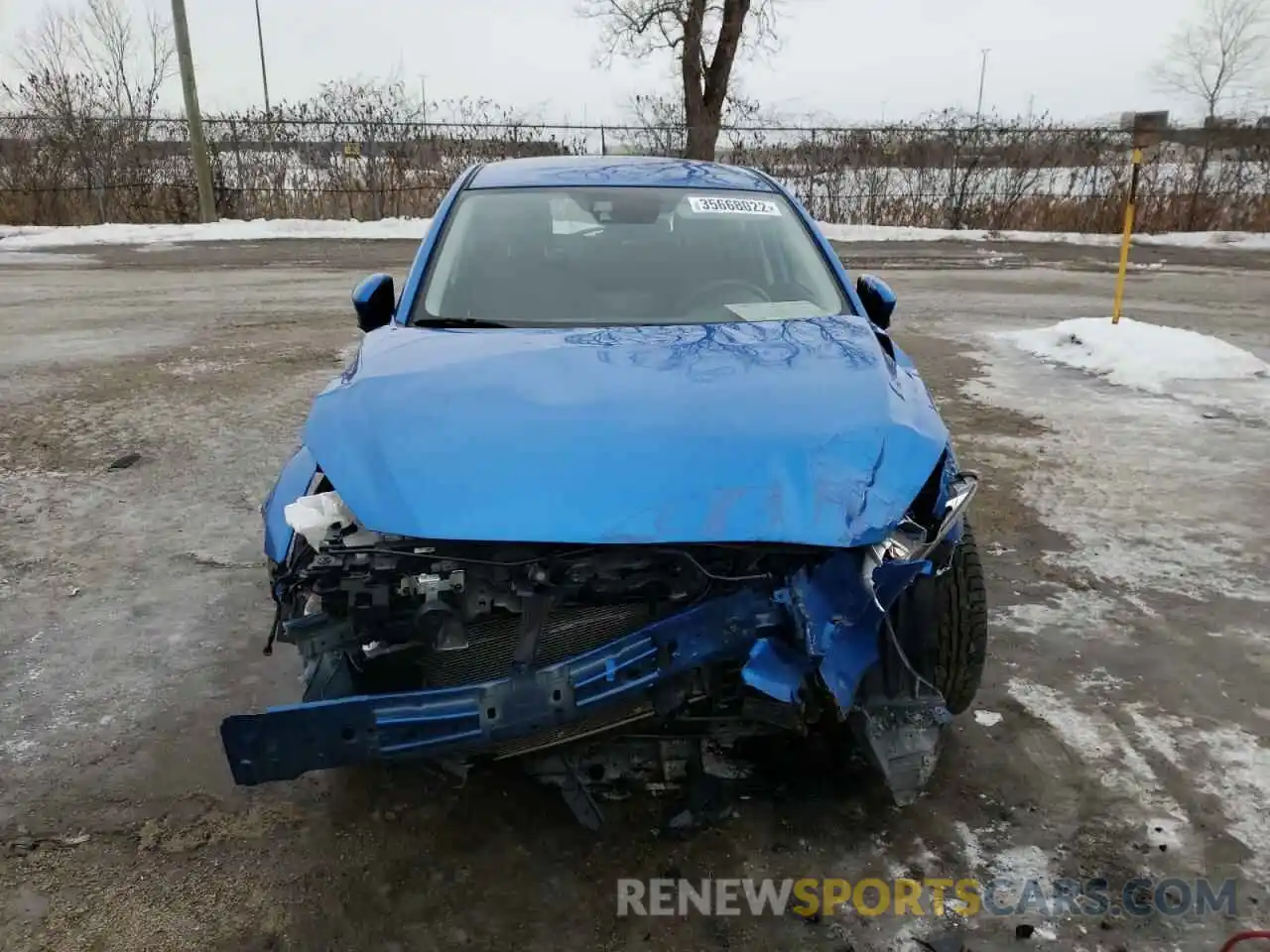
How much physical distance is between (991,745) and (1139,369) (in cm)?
548

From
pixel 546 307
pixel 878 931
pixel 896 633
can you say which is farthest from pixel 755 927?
pixel 546 307

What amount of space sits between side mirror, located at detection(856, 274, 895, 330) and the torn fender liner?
6.13ft

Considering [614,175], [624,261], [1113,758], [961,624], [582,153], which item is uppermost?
Answer: [582,153]

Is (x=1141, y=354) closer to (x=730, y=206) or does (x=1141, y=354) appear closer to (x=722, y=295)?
(x=730, y=206)

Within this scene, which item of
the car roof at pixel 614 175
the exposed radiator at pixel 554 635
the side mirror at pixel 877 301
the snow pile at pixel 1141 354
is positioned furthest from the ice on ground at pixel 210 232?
the exposed radiator at pixel 554 635

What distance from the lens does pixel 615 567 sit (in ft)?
6.88

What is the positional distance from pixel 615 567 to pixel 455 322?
147 centimetres

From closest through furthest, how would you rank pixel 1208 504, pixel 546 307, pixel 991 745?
pixel 991 745
pixel 546 307
pixel 1208 504

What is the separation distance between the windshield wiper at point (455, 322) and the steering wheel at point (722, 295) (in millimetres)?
713

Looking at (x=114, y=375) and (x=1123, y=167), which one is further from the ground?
(x=1123, y=167)

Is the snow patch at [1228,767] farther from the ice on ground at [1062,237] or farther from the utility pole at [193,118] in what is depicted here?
the utility pole at [193,118]

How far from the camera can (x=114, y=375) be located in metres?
7.18

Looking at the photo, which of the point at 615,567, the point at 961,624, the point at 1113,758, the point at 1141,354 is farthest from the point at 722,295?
the point at 1141,354

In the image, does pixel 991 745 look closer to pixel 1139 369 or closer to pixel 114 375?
pixel 1139 369
